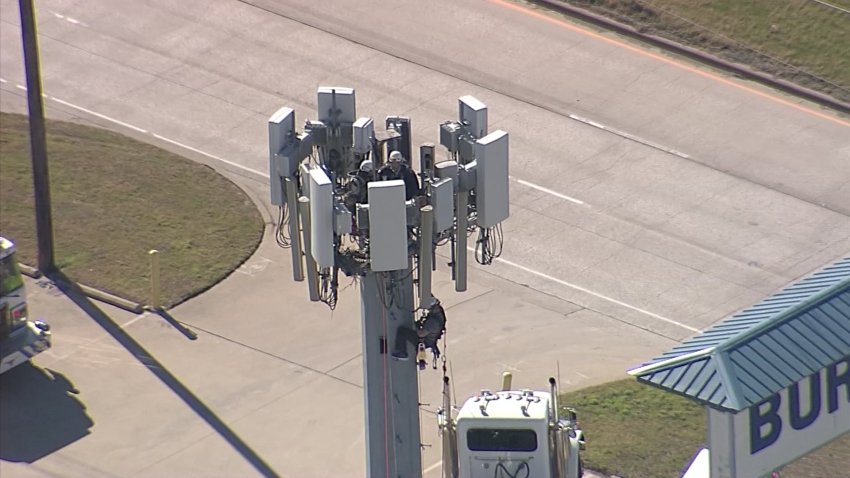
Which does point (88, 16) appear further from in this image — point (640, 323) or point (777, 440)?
point (777, 440)

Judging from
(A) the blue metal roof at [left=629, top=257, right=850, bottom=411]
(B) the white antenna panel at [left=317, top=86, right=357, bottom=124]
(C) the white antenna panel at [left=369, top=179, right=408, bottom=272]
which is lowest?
(A) the blue metal roof at [left=629, top=257, right=850, bottom=411]

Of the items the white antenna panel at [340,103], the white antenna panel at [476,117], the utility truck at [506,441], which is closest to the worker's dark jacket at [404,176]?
the white antenna panel at [340,103]

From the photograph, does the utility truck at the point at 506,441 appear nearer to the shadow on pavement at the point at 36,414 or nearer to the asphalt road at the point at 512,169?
the asphalt road at the point at 512,169

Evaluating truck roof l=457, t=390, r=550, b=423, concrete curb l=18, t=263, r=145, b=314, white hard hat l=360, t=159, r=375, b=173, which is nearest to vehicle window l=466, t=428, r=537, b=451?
truck roof l=457, t=390, r=550, b=423

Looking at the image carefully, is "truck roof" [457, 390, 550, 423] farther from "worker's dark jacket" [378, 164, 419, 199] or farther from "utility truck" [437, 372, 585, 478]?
"worker's dark jacket" [378, 164, 419, 199]

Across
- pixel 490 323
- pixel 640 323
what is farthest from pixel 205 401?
pixel 640 323

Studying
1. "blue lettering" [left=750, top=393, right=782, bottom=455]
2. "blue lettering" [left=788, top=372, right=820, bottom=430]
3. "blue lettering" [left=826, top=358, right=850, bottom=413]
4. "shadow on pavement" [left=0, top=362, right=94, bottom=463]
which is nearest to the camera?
"blue lettering" [left=750, top=393, right=782, bottom=455]
